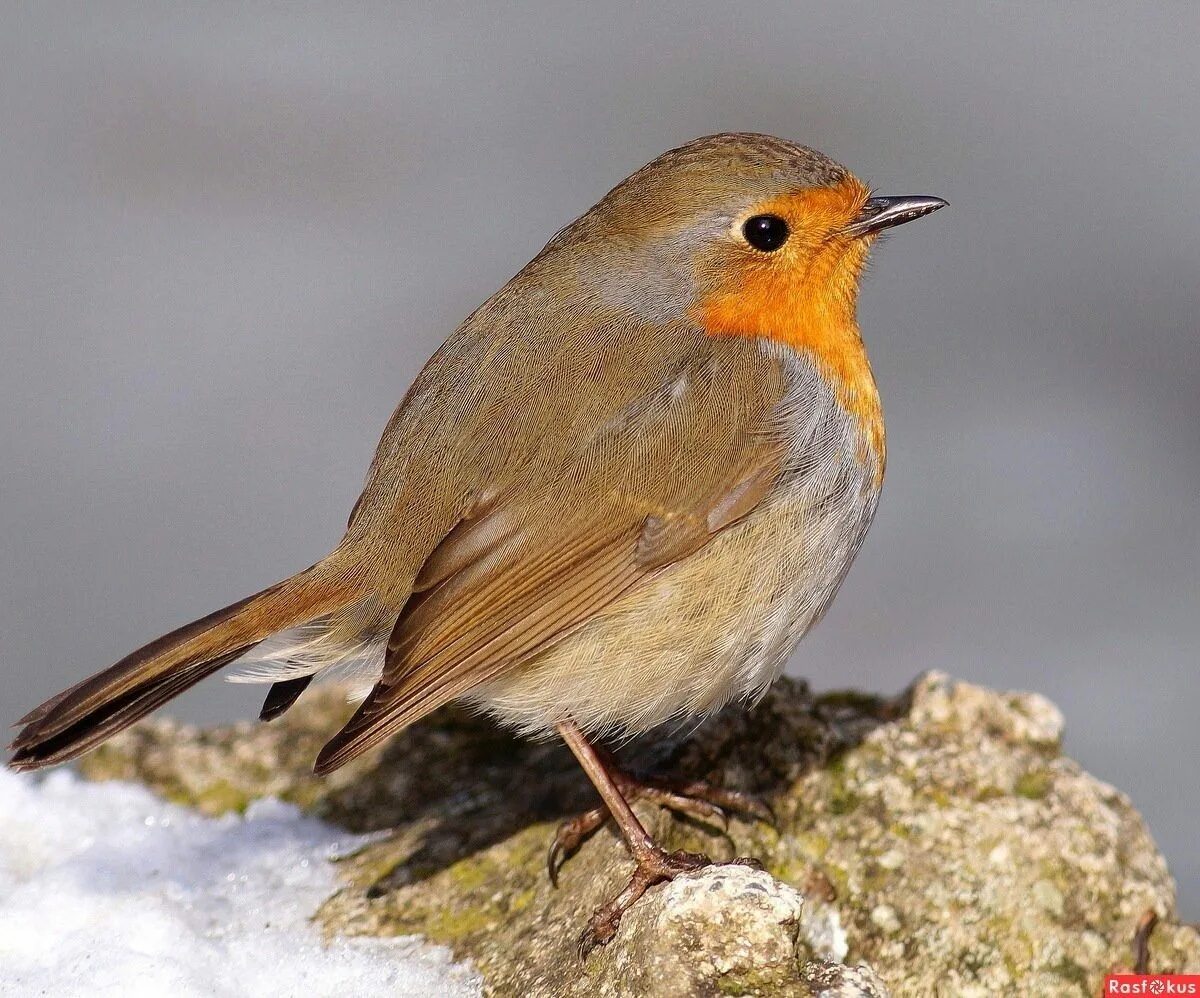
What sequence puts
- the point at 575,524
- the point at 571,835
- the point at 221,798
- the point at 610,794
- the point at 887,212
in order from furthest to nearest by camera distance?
the point at 221,798 → the point at 887,212 → the point at 571,835 → the point at 610,794 → the point at 575,524

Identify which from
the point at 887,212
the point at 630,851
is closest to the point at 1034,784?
the point at 630,851

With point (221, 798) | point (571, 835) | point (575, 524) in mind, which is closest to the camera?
point (575, 524)

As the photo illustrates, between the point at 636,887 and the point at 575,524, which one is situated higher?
the point at 575,524

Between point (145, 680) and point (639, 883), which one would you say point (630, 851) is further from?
point (145, 680)

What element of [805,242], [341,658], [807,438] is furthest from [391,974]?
[805,242]

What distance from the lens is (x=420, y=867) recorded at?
3.48 metres

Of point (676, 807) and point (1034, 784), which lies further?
point (1034, 784)

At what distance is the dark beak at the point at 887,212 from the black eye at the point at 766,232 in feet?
0.51

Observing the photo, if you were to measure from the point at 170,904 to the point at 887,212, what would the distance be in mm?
2230

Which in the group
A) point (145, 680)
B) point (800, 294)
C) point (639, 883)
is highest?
point (800, 294)

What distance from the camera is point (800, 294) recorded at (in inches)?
138

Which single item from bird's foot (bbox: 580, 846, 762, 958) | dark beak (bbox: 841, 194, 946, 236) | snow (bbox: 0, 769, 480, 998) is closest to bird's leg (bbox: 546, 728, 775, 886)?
bird's foot (bbox: 580, 846, 762, 958)

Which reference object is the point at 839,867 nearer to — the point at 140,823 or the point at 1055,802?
the point at 1055,802

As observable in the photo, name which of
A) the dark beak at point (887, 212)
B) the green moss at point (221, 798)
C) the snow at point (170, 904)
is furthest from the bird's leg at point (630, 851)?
the dark beak at point (887, 212)
